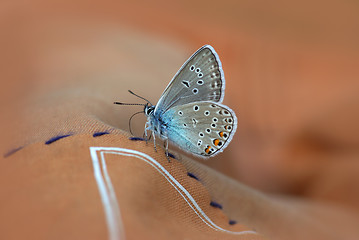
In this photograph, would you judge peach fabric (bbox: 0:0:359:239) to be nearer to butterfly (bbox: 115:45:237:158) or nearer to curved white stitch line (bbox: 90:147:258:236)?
curved white stitch line (bbox: 90:147:258:236)

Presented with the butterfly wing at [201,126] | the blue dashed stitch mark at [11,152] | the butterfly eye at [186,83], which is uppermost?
the butterfly eye at [186,83]

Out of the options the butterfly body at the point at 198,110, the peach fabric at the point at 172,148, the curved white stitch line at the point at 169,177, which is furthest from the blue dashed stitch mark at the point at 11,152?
the butterfly body at the point at 198,110

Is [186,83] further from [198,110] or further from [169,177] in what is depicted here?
[169,177]

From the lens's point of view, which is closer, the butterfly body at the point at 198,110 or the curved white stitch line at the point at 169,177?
the curved white stitch line at the point at 169,177

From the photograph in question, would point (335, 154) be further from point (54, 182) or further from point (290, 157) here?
point (54, 182)

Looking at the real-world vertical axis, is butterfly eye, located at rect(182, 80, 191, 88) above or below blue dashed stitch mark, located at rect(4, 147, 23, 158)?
above

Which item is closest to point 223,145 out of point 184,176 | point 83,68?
point 184,176

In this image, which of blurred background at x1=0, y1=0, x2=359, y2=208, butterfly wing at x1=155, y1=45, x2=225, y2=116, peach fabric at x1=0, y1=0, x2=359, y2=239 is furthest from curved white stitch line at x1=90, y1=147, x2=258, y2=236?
butterfly wing at x1=155, y1=45, x2=225, y2=116

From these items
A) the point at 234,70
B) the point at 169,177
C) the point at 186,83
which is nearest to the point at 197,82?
the point at 186,83

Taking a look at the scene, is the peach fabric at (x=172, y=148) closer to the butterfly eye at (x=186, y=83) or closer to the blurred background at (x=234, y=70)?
the blurred background at (x=234, y=70)
